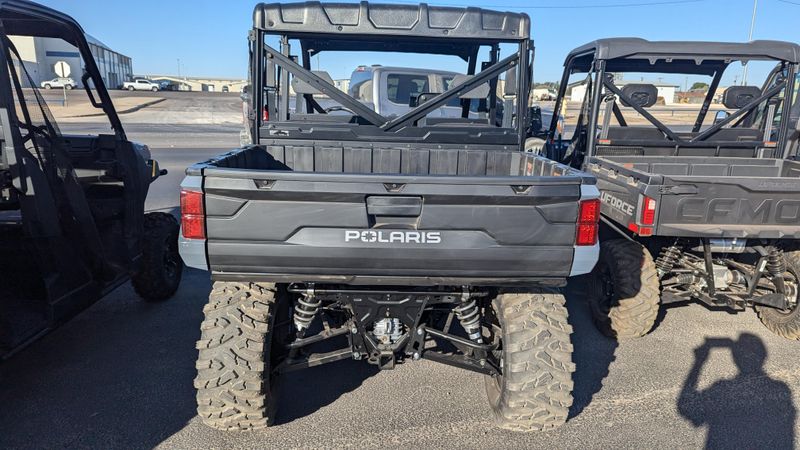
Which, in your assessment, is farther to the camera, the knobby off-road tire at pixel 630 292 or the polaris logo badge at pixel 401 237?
the knobby off-road tire at pixel 630 292

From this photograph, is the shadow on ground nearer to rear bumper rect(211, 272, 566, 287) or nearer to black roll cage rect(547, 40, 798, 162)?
rear bumper rect(211, 272, 566, 287)

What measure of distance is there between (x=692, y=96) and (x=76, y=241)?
21.9 ft

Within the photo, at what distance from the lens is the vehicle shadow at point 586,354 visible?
144 inches

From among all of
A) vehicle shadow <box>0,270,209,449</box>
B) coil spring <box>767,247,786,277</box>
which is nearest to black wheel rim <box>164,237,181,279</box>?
vehicle shadow <box>0,270,209,449</box>

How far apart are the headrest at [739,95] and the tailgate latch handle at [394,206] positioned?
5087 millimetres

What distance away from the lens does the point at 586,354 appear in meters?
4.25

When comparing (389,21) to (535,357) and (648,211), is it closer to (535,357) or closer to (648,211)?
(648,211)

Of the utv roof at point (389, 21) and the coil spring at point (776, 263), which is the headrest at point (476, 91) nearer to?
the utv roof at point (389, 21)

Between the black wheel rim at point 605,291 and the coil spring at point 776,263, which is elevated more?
the coil spring at point 776,263

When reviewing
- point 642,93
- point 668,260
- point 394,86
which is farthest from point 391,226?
point 394,86

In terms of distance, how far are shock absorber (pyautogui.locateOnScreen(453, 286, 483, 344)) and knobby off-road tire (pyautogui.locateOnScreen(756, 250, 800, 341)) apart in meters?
2.83

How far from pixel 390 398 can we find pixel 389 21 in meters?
2.59

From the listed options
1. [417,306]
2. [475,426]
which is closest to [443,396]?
[475,426]

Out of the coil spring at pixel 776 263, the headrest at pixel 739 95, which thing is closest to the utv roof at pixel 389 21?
the coil spring at pixel 776 263
